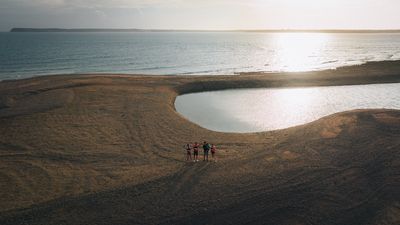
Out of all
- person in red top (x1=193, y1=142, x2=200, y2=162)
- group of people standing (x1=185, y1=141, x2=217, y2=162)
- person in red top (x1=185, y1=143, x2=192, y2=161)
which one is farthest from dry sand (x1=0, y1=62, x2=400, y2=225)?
person in red top (x1=193, y1=142, x2=200, y2=162)

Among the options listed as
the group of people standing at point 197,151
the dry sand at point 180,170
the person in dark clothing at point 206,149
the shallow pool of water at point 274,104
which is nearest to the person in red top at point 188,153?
the group of people standing at point 197,151

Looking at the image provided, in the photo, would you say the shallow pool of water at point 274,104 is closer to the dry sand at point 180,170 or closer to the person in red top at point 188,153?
the dry sand at point 180,170

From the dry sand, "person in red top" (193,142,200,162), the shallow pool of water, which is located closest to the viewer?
the dry sand

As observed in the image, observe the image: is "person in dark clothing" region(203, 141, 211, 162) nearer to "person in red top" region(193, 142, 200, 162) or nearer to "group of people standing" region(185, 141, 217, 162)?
"group of people standing" region(185, 141, 217, 162)

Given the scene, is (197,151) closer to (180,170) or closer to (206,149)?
(206,149)

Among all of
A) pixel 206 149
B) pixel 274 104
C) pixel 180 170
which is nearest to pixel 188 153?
pixel 206 149

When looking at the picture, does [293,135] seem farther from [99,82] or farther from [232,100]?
[99,82]

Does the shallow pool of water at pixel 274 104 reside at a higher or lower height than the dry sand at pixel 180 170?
higher
